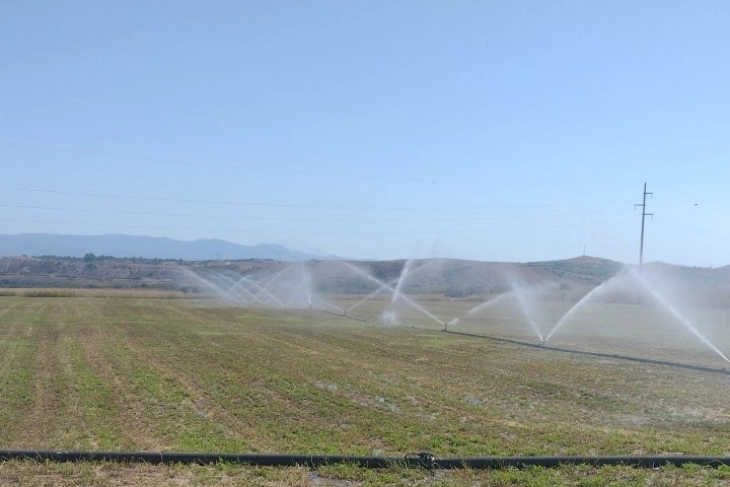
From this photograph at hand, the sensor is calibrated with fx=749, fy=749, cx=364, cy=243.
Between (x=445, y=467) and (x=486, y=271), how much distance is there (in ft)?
392

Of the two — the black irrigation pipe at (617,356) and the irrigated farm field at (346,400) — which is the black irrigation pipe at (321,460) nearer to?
the irrigated farm field at (346,400)

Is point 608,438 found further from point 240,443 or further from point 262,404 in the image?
point 262,404

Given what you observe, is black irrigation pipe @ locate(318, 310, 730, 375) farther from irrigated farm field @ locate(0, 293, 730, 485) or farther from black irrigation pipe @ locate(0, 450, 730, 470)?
black irrigation pipe @ locate(0, 450, 730, 470)

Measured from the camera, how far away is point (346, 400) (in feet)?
53.8

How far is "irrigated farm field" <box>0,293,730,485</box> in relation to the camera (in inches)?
471

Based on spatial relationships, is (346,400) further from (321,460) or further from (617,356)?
(617,356)

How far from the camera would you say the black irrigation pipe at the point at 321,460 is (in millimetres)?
9820

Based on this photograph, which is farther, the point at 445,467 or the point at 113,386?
the point at 113,386

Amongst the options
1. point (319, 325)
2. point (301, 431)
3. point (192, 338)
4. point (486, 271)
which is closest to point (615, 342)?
point (319, 325)

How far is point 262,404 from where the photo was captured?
15.7 meters

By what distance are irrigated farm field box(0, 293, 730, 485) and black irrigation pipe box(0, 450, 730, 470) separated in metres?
0.36

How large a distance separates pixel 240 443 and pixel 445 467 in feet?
11.9

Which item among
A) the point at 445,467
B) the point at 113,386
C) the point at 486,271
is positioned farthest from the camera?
the point at 486,271

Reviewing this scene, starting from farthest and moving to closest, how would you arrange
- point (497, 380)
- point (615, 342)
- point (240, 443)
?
point (615, 342) → point (497, 380) → point (240, 443)
